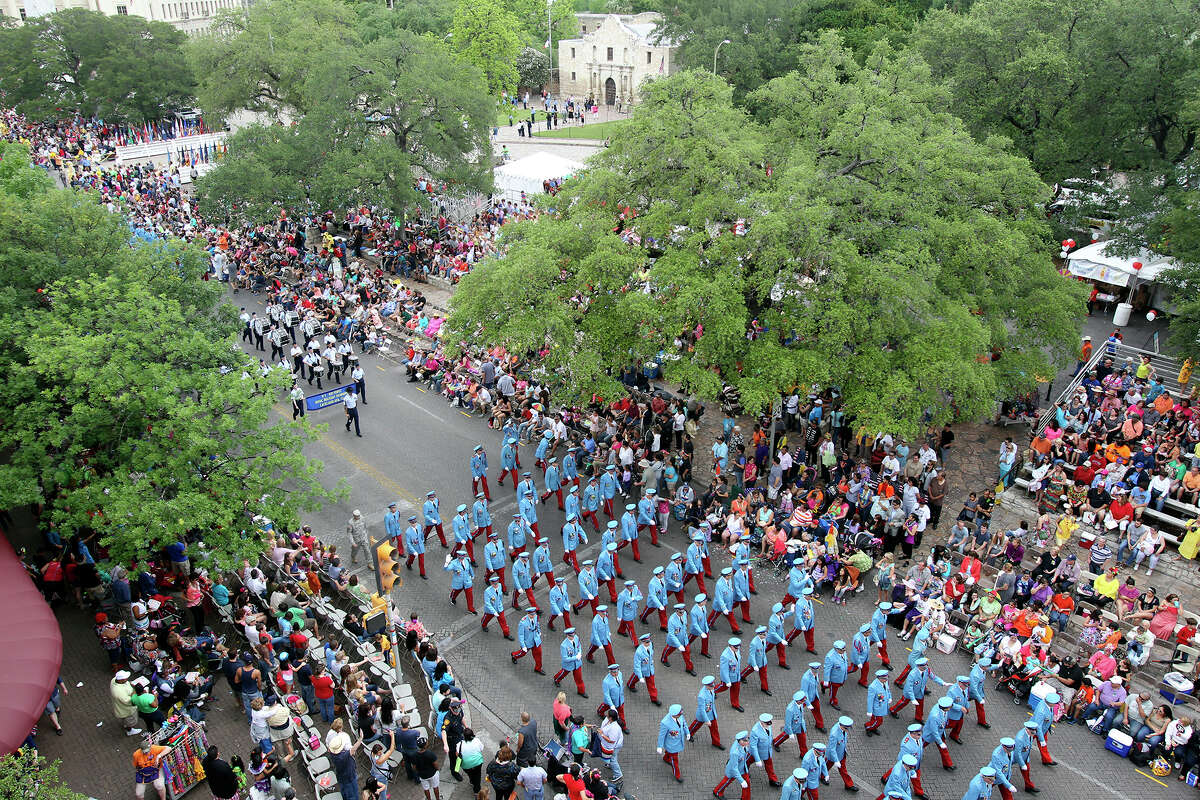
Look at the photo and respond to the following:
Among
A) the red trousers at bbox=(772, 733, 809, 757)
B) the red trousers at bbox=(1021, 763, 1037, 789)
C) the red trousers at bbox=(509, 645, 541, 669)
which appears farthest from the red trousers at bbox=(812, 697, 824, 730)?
the red trousers at bbox=(509, 645, 541, 669)

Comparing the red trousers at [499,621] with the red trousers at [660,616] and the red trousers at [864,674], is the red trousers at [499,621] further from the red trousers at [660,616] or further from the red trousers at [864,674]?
the red trousers at [864,674]

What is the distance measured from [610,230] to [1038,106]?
50.8 ft

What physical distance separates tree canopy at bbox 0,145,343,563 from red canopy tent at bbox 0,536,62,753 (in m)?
1.20

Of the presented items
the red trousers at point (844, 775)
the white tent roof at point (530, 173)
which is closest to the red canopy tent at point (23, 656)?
the red trousers at point (844, 775)

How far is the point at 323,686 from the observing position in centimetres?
1379

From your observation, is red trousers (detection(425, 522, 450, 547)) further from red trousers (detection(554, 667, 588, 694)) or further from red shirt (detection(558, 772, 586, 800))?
red shirt (detection(558, 772, 586, 800))

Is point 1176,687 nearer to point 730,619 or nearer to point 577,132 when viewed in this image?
point 730,619

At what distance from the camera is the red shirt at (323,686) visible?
13.8 metres

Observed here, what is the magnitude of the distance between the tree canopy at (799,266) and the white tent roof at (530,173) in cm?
1773

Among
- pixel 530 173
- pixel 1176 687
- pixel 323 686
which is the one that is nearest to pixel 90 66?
pixel 530 173

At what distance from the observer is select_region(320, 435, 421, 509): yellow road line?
70.8ft

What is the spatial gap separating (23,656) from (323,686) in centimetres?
439

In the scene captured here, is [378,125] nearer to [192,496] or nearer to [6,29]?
[192,496]

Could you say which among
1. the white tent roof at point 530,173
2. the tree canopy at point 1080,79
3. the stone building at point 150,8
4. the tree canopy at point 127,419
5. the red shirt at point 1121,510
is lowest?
the red shirt at point 1121,510
